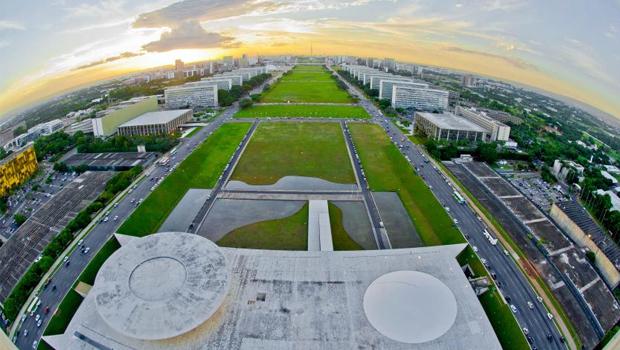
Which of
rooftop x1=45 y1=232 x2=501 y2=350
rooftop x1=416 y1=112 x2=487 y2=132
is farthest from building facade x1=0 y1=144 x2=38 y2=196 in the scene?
rooftop x1=416 y1=112 x2=487 y2=132

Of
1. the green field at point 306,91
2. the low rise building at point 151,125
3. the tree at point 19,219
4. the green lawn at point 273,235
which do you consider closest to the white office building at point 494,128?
the green field at point 306,91

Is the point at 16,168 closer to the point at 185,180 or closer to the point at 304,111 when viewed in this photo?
the point at 185,180

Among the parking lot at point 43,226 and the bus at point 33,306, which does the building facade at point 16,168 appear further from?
the bus at point 33,306

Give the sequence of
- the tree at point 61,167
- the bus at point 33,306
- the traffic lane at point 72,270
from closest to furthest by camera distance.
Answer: the traffic lane at point 72,270 < the bus at point 33,306 < the tree at point 61,167

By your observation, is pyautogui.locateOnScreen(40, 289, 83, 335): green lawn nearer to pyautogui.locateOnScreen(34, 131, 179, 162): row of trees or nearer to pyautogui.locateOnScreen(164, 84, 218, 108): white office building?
pyautogui.locateOnScreen(34, 131, 179, 162): row of trees

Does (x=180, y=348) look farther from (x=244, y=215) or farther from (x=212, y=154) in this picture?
(x=212, y=154)

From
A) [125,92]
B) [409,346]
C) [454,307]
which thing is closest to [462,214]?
[454,307]

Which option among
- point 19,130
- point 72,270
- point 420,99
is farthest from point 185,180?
point 420,99
